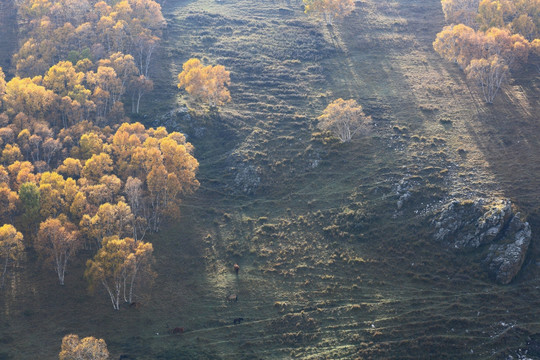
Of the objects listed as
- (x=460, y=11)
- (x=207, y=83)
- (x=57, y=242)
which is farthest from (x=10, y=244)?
(x=460, y=11)

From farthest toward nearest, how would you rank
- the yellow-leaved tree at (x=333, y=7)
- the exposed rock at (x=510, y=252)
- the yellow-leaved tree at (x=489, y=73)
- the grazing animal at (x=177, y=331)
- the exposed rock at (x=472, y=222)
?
the yellow-leaved tree at (x=333, y=7), the yellow-leaved tree at (x=489, y=73), the exposed rock at (x=472, y=222), the exposed rock at (x=510, y=252), the grazing animal at (x=177, y=331)

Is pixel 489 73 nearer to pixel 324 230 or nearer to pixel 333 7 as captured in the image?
pixel 333 7

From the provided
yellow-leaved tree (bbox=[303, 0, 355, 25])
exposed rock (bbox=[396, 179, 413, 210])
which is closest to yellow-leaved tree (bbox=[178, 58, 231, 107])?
yellow-leaved tree (bbox=[303, 0, 355, 25])

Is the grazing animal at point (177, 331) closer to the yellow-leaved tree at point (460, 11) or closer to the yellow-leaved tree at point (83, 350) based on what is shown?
the yellow-leaved tree at point (83, 350)

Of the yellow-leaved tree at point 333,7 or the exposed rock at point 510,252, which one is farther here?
the yellow-leaved tree at point 333,7

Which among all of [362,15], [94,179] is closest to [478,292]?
[94,179]

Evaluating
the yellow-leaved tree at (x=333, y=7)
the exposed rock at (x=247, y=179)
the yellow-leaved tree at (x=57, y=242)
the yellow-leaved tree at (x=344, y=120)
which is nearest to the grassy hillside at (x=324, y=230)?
the exposed rock at (x=247, y=179)

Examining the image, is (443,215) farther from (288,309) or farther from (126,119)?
(126,119)
